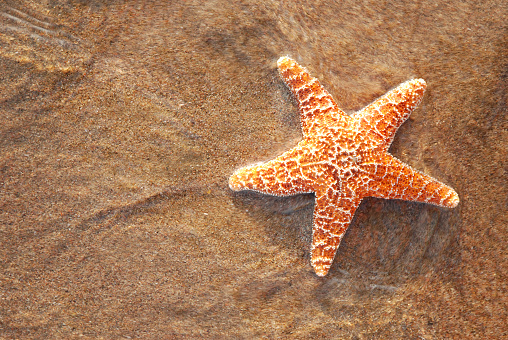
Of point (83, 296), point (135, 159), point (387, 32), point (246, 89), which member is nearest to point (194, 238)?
point (135, 159)

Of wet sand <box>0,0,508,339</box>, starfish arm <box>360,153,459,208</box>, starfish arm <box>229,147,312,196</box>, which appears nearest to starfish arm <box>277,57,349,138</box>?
wet sand <box>0,0,508,339</box>

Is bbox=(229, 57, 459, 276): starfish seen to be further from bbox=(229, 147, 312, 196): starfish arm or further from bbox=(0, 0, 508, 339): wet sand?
bbox=(0, 0, 508, 339): wet sand

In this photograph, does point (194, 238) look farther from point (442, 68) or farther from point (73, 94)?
point (442, 68)

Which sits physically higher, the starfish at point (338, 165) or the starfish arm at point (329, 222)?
the starfish at point (338, 165)

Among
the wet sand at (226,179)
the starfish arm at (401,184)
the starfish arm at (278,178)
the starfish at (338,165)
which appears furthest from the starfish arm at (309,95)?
the starfish arm at (401,184)

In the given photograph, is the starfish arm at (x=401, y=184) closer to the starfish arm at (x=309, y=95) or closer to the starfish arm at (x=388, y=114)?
the starfish arm at (x=388, y=114)

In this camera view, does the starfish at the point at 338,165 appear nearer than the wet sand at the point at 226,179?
Yes
